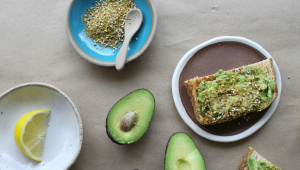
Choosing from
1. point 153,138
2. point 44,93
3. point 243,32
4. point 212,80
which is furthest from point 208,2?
point 44,93

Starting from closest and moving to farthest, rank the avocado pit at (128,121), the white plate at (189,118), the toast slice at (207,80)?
1. the avocado pit at (128,121)
2. the toast slice at (207,80)
3. the white plate at (189,118)

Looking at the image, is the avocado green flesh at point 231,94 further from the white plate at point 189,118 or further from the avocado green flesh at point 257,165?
the avocado green flesh at point 257,165

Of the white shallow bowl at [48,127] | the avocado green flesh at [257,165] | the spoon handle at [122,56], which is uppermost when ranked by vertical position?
the spoon handle at [122,56]

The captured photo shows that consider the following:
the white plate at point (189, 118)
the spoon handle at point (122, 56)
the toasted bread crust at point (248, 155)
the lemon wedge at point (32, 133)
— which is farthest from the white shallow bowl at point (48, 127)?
the toasted bread crust at point (248, 155)

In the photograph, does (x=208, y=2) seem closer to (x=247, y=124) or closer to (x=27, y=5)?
(x=247, y=124)

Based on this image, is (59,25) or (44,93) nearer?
(44,93)

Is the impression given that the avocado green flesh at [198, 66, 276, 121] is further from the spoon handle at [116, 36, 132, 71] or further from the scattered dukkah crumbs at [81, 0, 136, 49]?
the scattered dukkah crumbs at [81, 0, 136, 49]

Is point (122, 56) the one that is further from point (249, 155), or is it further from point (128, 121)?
point (249, 155)

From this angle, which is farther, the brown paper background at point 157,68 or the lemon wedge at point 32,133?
the brown paper background at point 157,68

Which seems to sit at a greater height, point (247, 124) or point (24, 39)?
point (247, 124)
